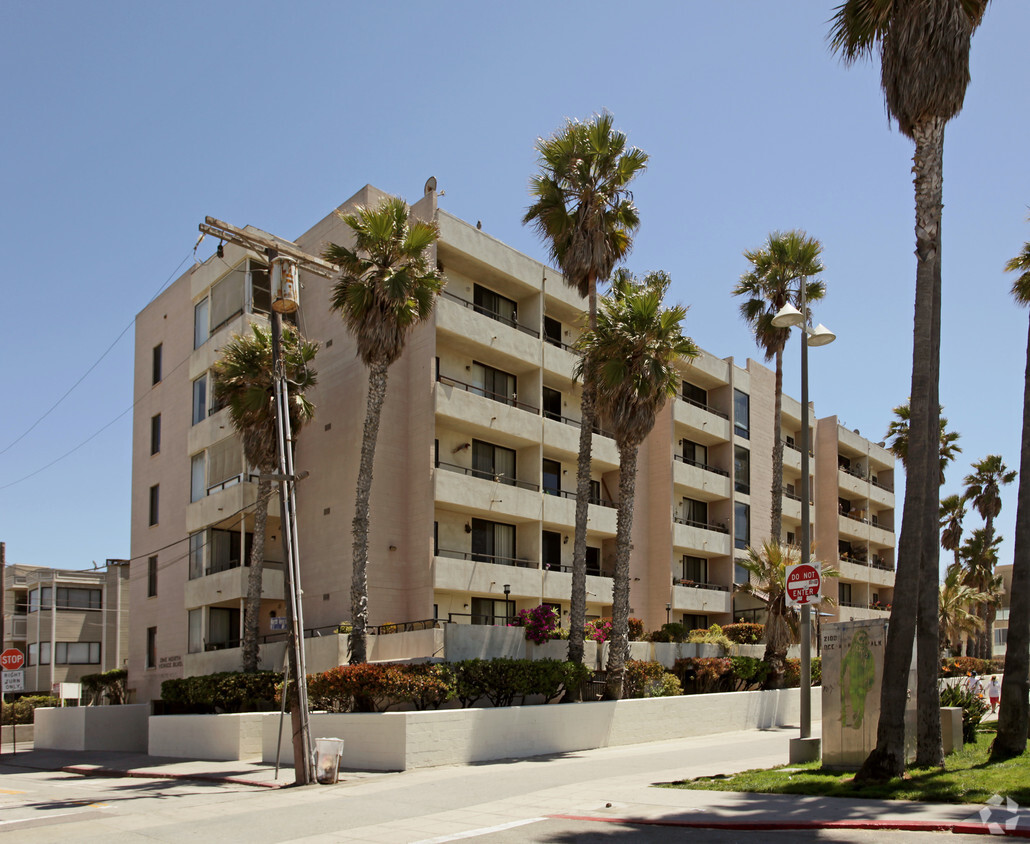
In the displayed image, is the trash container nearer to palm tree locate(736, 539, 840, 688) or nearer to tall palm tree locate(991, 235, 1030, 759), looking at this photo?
tall palm tree locate(991, 235, 1030, 759)

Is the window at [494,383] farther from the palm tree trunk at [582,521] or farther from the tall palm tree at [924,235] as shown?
the tall palm tree at [924,235]

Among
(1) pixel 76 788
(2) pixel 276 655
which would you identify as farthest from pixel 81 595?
(1) pixel 76 788

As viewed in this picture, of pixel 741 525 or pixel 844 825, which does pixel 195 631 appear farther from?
pixel 844 825

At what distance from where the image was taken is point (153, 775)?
2123 centimetres

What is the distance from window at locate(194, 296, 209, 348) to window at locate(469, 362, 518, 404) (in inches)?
404

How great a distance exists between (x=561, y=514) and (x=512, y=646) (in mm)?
8049

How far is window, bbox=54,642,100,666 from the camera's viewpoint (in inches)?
2106

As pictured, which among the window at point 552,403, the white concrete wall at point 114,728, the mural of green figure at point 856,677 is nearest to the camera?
the mural of green figure at point 856,677

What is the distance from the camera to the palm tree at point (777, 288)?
116ft

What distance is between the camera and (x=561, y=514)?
108 ft

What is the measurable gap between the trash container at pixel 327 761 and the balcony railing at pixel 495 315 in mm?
16742

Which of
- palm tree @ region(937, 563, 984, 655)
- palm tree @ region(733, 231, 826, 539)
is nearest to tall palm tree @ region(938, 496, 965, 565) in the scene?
palm tree @ region(937, 563, 984, 655)

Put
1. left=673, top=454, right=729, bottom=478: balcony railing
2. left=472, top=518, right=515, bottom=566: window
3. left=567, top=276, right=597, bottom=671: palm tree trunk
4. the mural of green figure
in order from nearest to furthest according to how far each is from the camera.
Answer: the mural of green figure < left=567, top=276, right=597, bottom=671: palm tree trunk < left=472, top=518, right=515, bottom=566: window < left=673, top=454, right=729, bottom=478: balcony railing

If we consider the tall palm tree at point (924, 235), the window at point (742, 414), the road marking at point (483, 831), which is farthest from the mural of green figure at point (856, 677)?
the window at point (742, 414)
